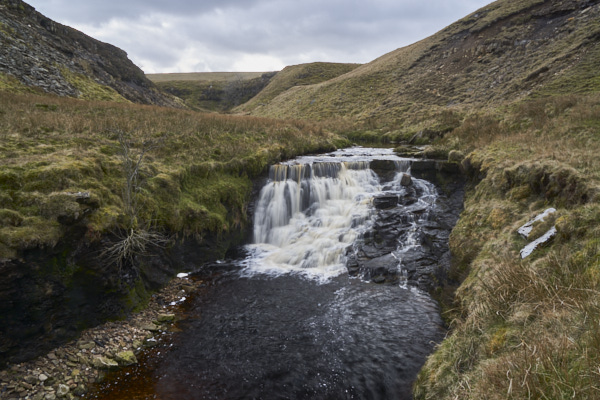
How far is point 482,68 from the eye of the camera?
38.4 meters

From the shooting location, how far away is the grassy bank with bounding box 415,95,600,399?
321 centimetres

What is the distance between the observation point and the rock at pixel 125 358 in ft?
23.7

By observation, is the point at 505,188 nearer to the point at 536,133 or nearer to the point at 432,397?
the point at 536,133

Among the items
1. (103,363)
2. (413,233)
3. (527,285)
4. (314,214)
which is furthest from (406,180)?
(103,363)

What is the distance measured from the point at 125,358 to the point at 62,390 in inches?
48.8

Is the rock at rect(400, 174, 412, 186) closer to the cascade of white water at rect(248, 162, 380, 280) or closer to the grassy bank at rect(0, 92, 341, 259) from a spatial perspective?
the cascade of white water at rect(248, 162, 380, 280)

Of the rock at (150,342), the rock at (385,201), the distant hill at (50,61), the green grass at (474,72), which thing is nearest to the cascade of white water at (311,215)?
the rock at (385,201)

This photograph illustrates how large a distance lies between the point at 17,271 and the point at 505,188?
14.7m

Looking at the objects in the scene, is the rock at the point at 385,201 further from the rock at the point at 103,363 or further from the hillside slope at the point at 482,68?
the hillside slope at the point at 482,68

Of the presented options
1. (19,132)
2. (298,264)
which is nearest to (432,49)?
(298,264)

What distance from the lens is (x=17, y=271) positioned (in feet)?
23.1

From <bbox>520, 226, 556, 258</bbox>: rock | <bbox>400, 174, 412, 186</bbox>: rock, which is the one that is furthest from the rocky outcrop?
<bbox>520, 226, 556, 258</bbox>: rock

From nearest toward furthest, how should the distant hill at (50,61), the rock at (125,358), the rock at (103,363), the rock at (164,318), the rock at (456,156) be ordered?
the rock at (103,363)
the rock at (125,358)
the rock at (164,318)
the rock at (456,156)
the distant hill at (50,61)

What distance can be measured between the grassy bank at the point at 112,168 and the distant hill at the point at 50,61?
1153 cm
